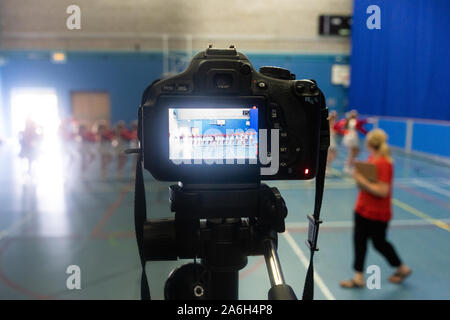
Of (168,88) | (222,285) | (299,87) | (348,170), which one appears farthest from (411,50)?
(348,170)

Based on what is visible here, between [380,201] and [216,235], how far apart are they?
1.37 m

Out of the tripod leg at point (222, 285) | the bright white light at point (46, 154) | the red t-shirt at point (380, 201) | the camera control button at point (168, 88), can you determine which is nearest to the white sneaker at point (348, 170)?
the red t-shirt at point (380, 201)

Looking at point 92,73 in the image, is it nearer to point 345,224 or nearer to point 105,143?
point 105,143

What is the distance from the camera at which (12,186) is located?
5.79 metres

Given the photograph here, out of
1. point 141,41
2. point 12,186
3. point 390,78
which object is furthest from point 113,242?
point 141,41

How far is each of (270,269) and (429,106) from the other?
62cm

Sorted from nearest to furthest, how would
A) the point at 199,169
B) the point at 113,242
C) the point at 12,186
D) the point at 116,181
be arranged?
the point at 199,169 < the point at 113,242 < the point at 12,186 < the point at 116,181

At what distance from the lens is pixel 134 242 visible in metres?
3.42

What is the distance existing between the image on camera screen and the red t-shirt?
140 cm

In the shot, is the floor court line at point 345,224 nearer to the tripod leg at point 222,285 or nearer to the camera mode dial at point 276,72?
the tripod leg at point 222,285

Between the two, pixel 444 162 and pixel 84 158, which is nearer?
pixel 444 162

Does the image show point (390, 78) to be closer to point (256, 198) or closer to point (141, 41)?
point (256, 198)

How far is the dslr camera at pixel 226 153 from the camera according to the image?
0.82 metres
